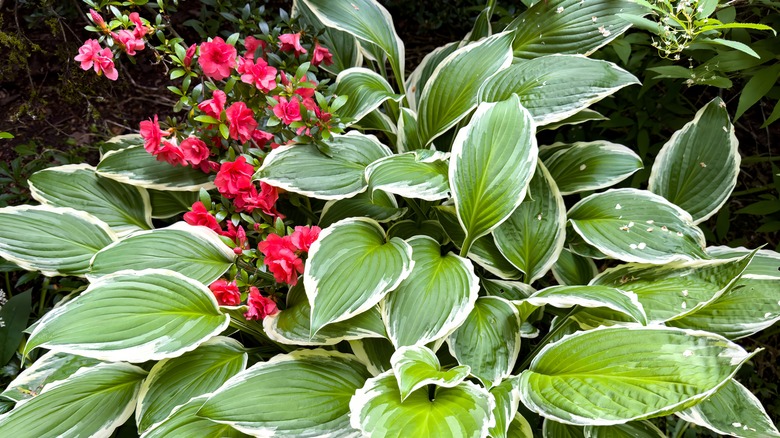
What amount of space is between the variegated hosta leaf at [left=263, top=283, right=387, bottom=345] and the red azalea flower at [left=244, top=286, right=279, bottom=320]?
0.05 ft

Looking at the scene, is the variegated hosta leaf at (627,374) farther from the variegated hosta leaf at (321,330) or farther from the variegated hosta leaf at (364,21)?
the variegated hosta leaf at (364,21)

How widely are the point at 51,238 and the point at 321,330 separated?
24.7 inches

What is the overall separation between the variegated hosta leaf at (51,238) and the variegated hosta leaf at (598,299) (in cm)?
93

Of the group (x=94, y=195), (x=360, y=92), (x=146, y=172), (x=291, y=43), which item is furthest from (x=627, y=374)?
(x=94, y=195)

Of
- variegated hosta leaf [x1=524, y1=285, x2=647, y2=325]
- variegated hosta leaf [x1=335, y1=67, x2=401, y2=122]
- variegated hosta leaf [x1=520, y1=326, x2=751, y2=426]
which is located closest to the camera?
variegated hosta leaf [x1=520, y1=326, x2=751, y2=426]

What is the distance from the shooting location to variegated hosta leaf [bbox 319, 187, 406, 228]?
1.31m

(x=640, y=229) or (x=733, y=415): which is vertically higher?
(x=640, y=229)

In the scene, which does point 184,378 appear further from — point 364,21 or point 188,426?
point 364,21

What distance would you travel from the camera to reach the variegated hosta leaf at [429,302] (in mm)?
1002

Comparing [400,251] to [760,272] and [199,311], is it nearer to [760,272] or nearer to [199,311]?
[199,311]

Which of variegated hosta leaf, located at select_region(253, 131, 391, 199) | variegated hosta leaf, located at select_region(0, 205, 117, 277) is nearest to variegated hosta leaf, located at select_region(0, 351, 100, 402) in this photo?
variegated hosta leaf, located at select_region(0, 205, 117, 277)

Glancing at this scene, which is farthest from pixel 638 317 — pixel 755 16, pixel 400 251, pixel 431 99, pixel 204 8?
pixel 204 8

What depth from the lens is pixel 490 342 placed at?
43.0 inches

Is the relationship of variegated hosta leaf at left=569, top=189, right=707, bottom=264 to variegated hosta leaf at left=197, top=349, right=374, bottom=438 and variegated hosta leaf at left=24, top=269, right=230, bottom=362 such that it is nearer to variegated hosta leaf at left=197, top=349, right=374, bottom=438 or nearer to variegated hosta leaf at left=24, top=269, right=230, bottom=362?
variegated hosta leaf at left=197, top=349, right=374, bottom=438
